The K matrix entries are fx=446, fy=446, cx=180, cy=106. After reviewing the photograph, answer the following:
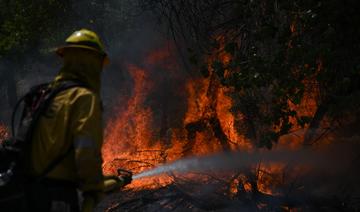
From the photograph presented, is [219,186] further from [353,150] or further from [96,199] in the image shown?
[96,199]

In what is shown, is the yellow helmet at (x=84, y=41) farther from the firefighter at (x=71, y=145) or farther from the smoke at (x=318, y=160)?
the smoke at (x=318, y=160)

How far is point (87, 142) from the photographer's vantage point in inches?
114

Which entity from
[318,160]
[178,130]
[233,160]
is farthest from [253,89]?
[178,130]

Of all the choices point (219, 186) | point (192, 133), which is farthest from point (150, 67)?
point (219, 186)

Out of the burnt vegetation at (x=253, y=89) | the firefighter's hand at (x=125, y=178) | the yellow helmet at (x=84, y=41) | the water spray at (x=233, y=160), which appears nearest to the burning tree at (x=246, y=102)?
the burnt vegetation at (x=253, y=89)

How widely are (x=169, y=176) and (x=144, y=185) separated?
1.96ft

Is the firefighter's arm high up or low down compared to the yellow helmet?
down

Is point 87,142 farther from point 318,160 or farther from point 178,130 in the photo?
point 178,130

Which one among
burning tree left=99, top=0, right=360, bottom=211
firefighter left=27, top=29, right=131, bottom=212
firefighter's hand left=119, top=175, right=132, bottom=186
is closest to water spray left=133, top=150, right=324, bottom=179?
burning tree left=99, top=0, right=360, bottom=211

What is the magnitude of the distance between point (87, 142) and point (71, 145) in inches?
6.6

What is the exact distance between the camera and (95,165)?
9.64 ft

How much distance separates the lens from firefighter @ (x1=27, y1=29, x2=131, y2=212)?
2.91 m

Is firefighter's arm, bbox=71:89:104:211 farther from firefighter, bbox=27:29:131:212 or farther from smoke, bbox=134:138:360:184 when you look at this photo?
smoke, bbox=134:138:360:184

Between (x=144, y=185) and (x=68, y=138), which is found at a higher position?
(x=68, y=138)
